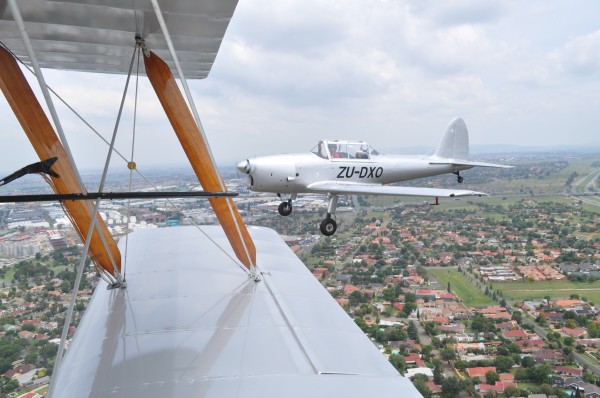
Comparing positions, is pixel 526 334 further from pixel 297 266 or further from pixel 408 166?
pixel 297 266

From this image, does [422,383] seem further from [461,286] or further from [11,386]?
[461,286]

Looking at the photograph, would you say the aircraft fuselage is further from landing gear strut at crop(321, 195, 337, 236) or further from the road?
the road

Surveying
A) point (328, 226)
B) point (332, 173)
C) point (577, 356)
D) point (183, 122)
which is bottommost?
point (577, 356)

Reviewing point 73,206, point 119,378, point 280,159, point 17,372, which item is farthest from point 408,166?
point 17,372

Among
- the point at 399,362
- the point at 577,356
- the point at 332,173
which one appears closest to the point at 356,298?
the point at 399,362

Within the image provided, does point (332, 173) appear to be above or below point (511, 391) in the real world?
above

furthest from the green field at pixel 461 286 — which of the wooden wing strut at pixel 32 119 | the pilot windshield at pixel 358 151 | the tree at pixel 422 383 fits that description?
the wooden wing strut at pixel 32 119

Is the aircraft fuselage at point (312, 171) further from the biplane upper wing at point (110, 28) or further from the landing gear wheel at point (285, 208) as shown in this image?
A: the biplane upper wing at point (110, 28)
